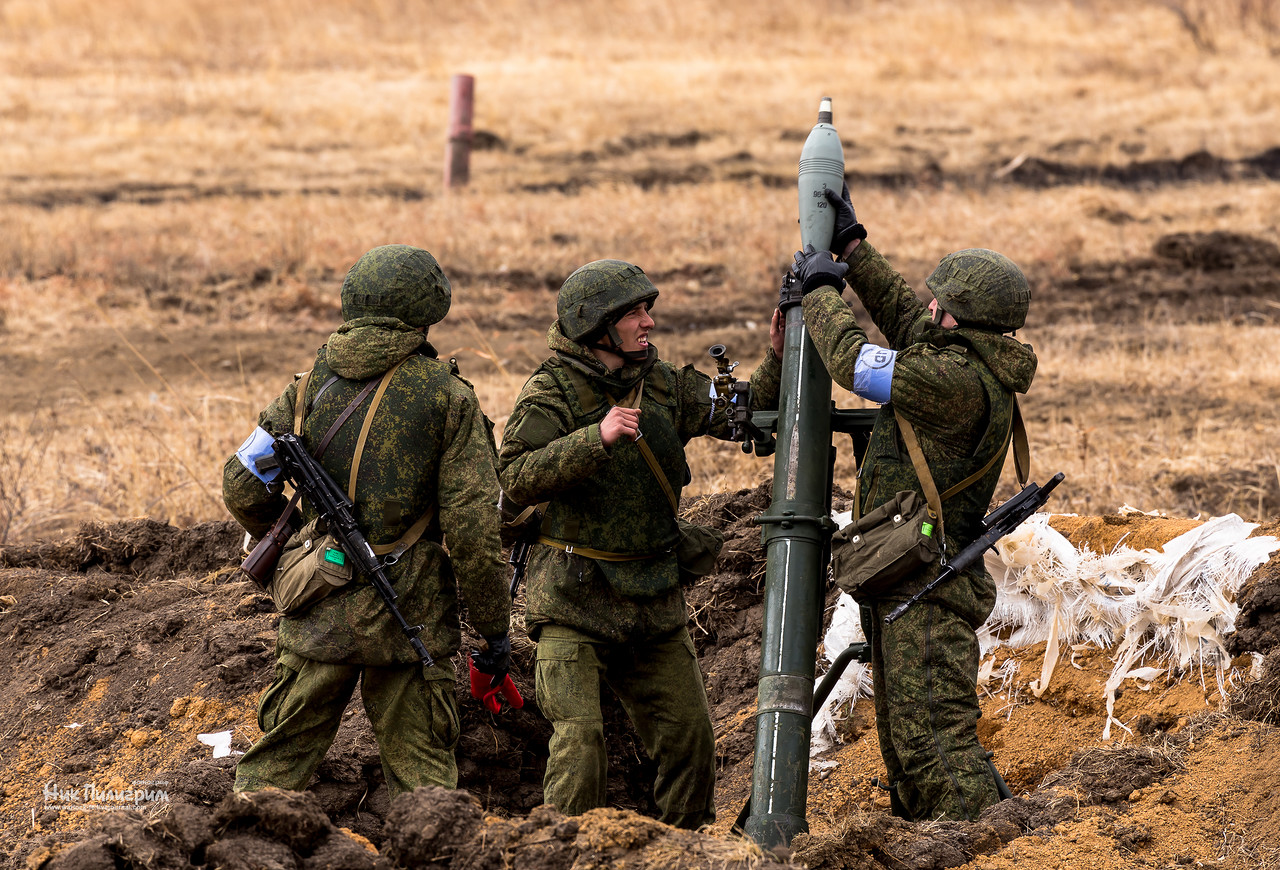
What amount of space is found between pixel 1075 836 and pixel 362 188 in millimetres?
16063

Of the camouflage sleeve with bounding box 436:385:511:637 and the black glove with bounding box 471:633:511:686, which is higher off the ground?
the camouflage sleeve with bounding box 436:385:511:637

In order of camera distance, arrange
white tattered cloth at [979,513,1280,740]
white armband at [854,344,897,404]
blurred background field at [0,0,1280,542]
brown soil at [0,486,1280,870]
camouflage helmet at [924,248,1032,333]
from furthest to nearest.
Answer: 1. blurred background field at [0,0,1280,542]
2. white tattered cloth at [979,513,1280,740]
3. camouflage helmet at [924,248,1032,333]
4. white armband at [854,344,897,404]
5. brown soil at [0,486,1280,870]

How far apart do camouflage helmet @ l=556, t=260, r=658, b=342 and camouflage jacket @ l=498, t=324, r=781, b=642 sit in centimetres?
8

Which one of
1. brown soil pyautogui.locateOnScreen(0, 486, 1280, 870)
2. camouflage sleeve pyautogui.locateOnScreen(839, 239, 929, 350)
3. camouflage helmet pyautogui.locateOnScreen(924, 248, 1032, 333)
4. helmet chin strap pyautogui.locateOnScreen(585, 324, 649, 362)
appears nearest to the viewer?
brown soil pyautogui.locateOnScreen(0, 486, 1280, 870)

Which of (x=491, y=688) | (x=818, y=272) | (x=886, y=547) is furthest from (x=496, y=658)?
(x=818, y=272)

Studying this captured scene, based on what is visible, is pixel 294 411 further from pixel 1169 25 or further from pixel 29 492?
pixel 1169 25

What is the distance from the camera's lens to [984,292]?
422 centimetres

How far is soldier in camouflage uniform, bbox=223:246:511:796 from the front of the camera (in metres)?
4.04

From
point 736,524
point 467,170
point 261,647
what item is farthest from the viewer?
point 467,170

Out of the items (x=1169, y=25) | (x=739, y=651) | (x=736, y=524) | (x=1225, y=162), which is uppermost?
(x=1169, y=25)

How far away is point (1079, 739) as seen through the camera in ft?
16.8

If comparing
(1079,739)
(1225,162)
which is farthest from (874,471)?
(1225,162)

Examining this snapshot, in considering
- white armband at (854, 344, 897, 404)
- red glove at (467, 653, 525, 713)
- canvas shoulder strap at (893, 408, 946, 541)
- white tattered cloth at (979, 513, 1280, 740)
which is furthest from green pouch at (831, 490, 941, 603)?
white tattered cloth at (979, 513, 1280, 740)

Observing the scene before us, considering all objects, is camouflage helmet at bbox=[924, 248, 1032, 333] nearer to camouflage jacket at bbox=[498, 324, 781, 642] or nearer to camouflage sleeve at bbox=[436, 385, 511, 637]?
camouflage jacket at bbox=[498, 324, 781, 642]
